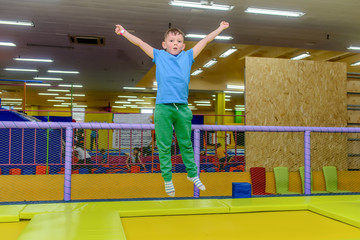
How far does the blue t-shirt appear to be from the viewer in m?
2.37

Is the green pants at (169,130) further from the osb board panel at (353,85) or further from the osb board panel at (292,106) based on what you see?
the osb board panel at (353,85)

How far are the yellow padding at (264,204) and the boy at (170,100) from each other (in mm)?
541

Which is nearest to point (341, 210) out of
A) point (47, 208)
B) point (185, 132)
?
point (185, 132)

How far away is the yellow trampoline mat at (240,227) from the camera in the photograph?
2076mm

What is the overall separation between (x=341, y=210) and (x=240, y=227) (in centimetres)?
91

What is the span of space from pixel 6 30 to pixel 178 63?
7236 millimetres

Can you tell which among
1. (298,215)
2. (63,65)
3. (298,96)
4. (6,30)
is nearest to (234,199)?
(298,215)

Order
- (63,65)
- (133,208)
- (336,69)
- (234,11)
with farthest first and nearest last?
1. (63,65)
2. (336,69)
3. (234,11)
4. (133,208)

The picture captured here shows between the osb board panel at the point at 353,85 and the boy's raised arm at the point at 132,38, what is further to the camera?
the osb board panel at the point at 353,85

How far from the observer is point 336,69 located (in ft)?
23.5

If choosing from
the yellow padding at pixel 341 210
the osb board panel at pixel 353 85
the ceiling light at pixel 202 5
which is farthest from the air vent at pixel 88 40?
the yellow padding at pixel 341 210

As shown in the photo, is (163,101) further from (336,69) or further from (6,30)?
(6,30)

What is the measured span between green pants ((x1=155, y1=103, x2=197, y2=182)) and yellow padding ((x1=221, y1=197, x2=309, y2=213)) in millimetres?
593

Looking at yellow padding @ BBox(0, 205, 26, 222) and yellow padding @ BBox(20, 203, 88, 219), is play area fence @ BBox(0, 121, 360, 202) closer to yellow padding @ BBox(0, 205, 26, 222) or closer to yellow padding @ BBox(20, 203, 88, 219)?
yellow padding @ BBox(20, 203, 88, 219)
